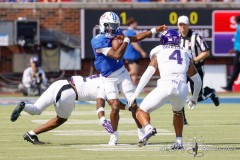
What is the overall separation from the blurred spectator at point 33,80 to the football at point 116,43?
1051cm

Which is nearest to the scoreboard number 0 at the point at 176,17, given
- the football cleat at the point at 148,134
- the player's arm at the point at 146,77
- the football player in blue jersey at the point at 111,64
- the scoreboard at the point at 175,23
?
the scoreboard at the point at 175,23

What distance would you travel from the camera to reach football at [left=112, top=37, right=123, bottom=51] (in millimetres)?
12633

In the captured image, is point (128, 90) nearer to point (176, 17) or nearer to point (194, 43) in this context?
point (194, 43)

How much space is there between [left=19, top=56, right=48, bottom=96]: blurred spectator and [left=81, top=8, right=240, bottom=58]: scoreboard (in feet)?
5.55

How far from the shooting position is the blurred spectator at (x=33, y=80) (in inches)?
910

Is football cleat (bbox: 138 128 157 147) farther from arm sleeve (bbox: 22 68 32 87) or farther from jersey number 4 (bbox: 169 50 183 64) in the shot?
arm sleeve (bbox: 22 68 32 87)

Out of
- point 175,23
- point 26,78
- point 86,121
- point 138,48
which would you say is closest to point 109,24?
point 86,121

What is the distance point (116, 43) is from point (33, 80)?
Result: 34.7 ft

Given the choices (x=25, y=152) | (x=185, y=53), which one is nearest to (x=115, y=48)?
(x=185, y=53)

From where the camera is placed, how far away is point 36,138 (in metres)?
12.8

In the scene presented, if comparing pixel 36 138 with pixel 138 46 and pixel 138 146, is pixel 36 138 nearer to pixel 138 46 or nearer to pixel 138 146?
pixel 138 146

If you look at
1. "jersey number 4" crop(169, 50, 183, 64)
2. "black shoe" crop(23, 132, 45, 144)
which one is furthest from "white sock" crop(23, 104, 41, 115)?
"jersey number 4" crop(169, 50, 183, 64)

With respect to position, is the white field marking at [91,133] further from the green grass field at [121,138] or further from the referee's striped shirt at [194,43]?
the referee's striped shirt at [194,43]

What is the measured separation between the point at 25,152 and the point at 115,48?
1934mm
